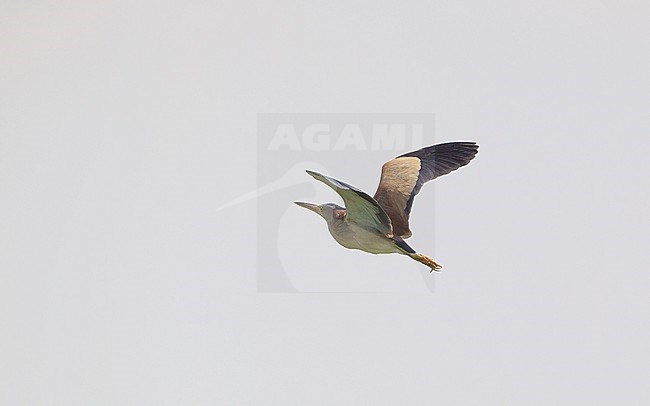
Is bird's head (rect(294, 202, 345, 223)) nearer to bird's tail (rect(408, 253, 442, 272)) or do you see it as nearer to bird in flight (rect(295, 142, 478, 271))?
bird in flight (rect(295, 142, 478, 271))

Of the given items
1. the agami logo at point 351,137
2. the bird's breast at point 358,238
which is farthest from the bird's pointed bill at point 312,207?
the agami logo at point 351,137

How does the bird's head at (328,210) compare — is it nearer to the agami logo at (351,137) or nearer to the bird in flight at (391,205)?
the bird in flight at (391,205)

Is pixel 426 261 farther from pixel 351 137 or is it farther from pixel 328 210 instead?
pixel 351 137

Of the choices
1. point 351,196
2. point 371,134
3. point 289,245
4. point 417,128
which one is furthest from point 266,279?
point 351,196

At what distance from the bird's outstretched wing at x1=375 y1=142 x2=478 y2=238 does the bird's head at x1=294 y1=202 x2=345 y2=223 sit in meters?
0.45

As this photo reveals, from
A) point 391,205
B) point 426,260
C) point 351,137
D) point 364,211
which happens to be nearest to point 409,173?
point 391,205

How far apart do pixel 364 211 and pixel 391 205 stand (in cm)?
73

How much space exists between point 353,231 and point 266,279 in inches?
122

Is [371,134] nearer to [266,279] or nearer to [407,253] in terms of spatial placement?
[266,279]

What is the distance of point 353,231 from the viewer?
7762mm

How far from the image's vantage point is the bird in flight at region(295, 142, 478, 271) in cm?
762

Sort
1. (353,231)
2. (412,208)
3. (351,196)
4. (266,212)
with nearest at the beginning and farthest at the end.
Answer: (351,196) < (353,231) < (412,208) < (266,212)

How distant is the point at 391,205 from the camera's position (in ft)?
A: 27.1

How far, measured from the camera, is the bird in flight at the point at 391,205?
7.62 m
